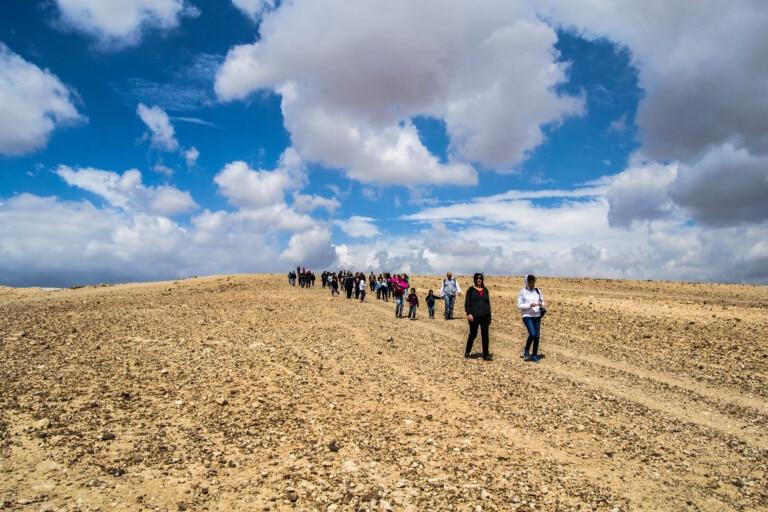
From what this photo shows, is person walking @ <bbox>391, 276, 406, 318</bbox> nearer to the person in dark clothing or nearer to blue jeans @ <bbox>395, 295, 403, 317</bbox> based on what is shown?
blue jeans @ <bbox>395, 295, 403, 317</bbox>

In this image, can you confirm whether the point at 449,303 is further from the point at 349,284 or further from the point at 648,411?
the point at 648,411

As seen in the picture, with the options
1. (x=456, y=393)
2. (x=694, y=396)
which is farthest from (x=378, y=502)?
(x=694, y=396)

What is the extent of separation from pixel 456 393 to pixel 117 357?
361 inches

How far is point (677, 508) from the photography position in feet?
18.1

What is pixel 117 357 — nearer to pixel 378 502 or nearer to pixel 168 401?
pixel 168 401

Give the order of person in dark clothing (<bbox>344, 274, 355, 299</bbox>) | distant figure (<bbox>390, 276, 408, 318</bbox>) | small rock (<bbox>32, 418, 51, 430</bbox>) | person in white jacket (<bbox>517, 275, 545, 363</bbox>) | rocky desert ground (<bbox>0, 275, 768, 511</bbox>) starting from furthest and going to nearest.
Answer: person in dark clothing (<bbox>344, 274, 355, 299</bbox>)
distant figure (<bbox>390, 276, 408, 318</bbox>)
person in white jacket (<bbox>517, 275, 545, 363</bbox>)
small rock (<bbox>32, 418, 51, 430</bbox>)
rocky desert ground (<bbox>0, 275, 768, 511</bbox>)

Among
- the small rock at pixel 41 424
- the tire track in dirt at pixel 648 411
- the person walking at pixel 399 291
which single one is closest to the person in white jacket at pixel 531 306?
the tire track in dirt at pixel 648 411

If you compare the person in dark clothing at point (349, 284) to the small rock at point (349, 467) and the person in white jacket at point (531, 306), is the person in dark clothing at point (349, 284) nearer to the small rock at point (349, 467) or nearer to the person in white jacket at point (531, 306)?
the person in white jacket at point (531, 306)

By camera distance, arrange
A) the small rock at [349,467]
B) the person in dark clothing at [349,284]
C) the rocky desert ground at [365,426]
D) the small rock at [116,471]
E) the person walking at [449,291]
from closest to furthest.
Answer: the rocky desert ground at [365,426]
the small rock at [116,471]
the small rock at [349,467]
the person walking at [449,291]
the person in dark clothing at [349,284]

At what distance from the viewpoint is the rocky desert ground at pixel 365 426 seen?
19.0 ft

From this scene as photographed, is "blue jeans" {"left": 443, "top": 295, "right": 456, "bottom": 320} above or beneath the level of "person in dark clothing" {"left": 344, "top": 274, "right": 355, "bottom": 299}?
beneath

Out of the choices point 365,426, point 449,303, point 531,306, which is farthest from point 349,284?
point 365,426

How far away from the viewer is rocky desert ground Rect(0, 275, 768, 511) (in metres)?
5.78

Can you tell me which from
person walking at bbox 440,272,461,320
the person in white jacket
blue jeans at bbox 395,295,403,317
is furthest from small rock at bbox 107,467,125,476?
blue jeans at bbox 395,295,403,317
